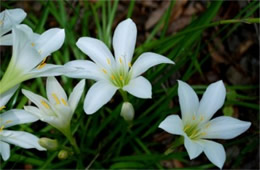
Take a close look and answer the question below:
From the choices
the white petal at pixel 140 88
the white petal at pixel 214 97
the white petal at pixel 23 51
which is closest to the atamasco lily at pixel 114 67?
the white petal at pixel 140 88

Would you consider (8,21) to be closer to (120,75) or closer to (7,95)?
(7,95)

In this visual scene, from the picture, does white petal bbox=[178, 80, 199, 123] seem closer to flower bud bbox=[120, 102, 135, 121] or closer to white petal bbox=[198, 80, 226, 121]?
white petal bbox=[198, 80, 226, 121]

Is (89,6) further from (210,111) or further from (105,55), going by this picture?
(210,111)

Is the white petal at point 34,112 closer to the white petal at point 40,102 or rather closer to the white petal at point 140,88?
the white petal at point 40,102

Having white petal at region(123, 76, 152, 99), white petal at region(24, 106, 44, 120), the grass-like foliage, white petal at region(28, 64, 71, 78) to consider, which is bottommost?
the grass-like foliage

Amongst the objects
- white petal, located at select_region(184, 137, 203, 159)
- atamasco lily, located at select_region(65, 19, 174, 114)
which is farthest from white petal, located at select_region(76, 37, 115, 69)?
white petal, located at select_region(184, 137, 203, 159)

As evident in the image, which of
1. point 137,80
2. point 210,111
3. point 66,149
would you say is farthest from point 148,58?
point 66,149
